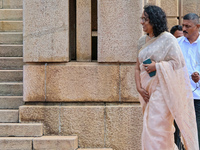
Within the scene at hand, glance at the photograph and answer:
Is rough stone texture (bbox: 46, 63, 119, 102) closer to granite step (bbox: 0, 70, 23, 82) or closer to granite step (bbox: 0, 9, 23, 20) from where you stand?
granite step (bbox: 0, 70, 23, 82)

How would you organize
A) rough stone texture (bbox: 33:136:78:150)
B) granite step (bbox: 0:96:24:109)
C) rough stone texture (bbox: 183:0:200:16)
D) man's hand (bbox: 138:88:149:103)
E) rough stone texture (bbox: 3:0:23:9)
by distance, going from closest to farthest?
1. man's hand (bbox: 138:88:149:103)
2. rough stone texture (bbox: 33:136:78:150)
3. granite step (bbox: 0:96:24:109)
4. rough stone texture (bbox: 183:0:200:16)
5. rough stone texture (bbox: 3:0:23:9)

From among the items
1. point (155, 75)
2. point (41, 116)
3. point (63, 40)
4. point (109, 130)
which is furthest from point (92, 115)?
point (155, 75)

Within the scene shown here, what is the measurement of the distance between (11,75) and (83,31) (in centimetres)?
162

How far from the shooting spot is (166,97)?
4.85 m

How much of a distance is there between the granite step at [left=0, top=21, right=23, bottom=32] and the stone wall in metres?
2.60

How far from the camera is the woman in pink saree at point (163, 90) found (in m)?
4.82

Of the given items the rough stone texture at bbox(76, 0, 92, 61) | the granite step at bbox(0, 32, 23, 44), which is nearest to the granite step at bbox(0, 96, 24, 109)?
the rough stone texture at bbox(76, 0, 92, 61)

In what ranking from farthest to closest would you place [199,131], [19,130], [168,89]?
[19,130], [199,131], [168,89]

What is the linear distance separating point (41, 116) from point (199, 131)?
2.33m

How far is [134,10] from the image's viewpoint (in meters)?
6.28

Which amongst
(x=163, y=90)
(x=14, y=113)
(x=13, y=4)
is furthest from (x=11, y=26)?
(x=163, y=90)

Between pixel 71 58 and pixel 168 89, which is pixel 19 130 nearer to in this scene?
pixel 71 58

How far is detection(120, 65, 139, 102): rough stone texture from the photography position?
6.25 meters

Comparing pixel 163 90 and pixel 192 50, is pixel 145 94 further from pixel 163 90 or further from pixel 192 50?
pixel 192 50
